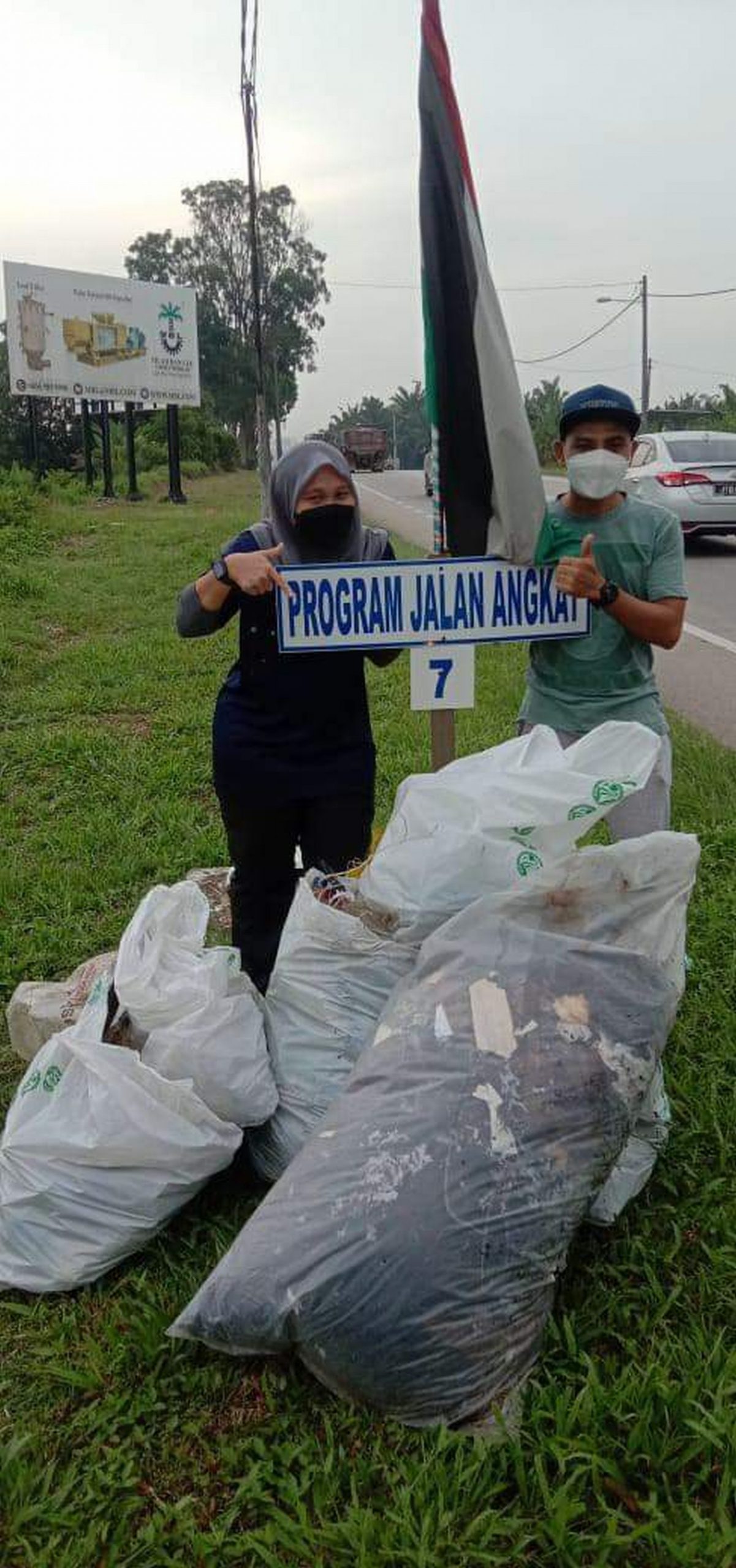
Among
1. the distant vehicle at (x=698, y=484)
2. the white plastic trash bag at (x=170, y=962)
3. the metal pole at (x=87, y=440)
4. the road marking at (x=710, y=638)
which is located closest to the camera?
the white plastic trash bag at (x=170, y=962)

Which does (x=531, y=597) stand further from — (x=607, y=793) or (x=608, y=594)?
(x=607, y=793)

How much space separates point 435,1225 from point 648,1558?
0.48 meters

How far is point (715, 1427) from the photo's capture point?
160 centimetres

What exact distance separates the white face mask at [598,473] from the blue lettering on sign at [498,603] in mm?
257

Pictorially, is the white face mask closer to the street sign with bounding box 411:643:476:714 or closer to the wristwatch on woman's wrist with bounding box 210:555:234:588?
the street sign with bounding box 411:643:476:714

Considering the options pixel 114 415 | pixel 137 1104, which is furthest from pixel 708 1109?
pixel 114 415

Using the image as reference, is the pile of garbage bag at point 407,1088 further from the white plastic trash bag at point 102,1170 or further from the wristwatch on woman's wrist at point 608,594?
the wristwatch on woman's wrist at point 608,594

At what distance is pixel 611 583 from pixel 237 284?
5600cm

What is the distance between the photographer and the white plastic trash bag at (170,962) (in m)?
2.21

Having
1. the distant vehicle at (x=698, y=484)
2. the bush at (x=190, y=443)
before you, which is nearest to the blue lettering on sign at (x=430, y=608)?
the distant vehicle at (x=698, y=484)

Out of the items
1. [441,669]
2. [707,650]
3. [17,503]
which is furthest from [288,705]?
[17,503]

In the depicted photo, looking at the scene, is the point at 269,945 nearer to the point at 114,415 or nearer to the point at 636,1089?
the point at 636,1089

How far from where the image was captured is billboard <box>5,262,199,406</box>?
1967 centimetres

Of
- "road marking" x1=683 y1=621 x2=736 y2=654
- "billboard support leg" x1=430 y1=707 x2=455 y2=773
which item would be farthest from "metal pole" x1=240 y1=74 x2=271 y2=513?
"billboard support leg" x1=430 y1=707 x2=455 y2=773
